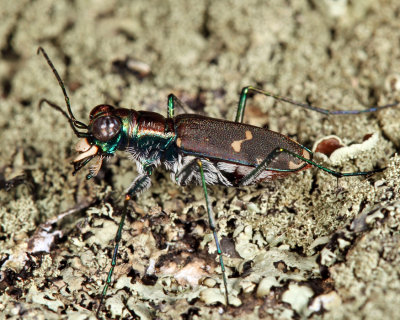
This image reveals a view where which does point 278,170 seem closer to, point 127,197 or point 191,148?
point 191,148

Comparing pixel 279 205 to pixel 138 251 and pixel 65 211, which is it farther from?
pixel 65 211

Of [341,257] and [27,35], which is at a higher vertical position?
[27,35]

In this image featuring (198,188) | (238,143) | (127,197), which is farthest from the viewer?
(198,188)

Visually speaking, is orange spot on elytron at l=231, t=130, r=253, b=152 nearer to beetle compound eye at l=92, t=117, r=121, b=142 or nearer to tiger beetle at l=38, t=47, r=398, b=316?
tiger beetle at l=38, t=47, r=398, b=316

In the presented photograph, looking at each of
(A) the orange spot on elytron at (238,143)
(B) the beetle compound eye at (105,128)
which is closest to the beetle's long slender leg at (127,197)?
(B) the beetle compound eye at (105,128)

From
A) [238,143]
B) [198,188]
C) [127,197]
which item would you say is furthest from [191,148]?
[127,197]

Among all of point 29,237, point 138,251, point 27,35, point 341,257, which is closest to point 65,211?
point 29,237
